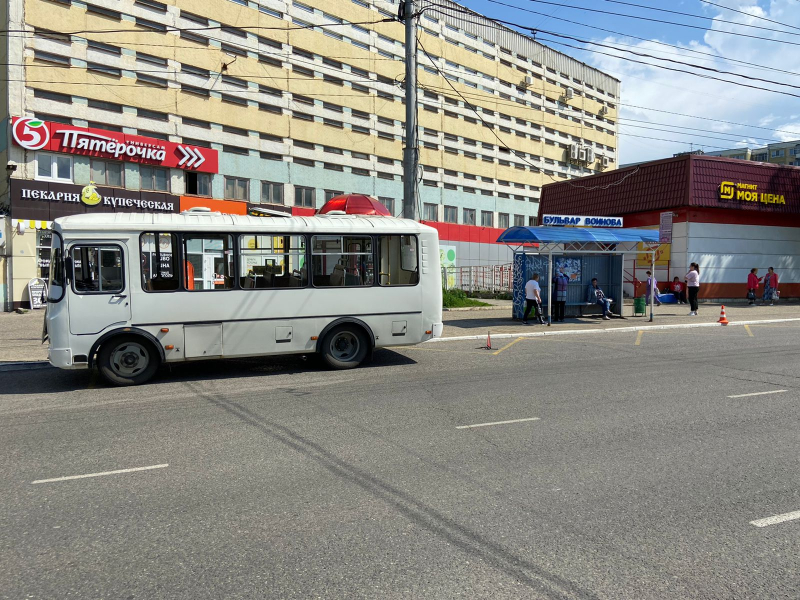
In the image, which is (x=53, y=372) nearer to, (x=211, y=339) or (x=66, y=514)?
(x=211, y=339)

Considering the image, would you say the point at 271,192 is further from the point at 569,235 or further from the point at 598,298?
the point at 598,298

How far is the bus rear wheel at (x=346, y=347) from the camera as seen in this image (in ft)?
35.0

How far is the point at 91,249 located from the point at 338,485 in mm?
6646

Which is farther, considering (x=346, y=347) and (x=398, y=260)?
(x=398, y=260)

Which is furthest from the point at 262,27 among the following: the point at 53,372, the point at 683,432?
the point at 683,432

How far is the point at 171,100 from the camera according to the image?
1150 inches

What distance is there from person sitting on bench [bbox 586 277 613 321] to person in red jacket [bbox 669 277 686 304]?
8288mm

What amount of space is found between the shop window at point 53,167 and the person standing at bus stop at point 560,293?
68.9 ft

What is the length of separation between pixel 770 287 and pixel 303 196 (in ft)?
81.6

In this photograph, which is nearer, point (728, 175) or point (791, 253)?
point (728, 175)

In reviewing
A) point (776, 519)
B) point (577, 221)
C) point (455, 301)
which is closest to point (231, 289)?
point (776, 519)

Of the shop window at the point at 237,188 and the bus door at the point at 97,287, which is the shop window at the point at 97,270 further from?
the shop window at the point at 237,188

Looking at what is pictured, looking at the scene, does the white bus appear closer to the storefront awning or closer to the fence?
the storefront awning

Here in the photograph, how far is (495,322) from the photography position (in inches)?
767
